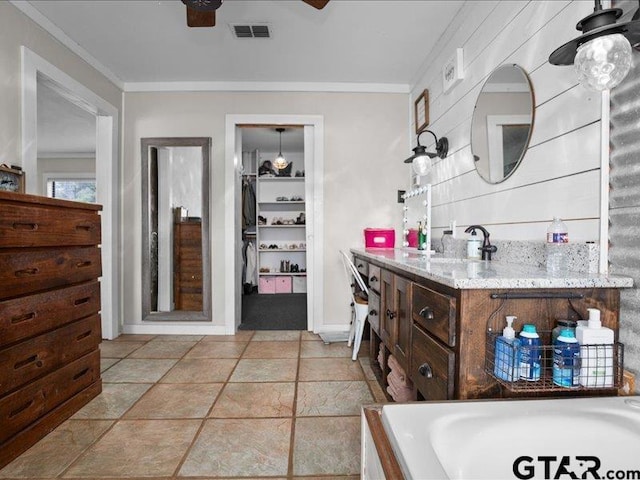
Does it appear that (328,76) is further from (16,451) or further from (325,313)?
(16,451)

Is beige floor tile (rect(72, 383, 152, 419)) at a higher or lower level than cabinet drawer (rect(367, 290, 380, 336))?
lower

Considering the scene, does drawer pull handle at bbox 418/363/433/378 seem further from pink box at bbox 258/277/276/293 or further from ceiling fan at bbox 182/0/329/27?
pink box at bbox 258/277/276/293

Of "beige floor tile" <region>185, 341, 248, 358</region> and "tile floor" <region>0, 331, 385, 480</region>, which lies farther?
"beige floor tile" <region>185, 341, 248, 358</region>

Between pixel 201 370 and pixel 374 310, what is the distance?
1322 mm

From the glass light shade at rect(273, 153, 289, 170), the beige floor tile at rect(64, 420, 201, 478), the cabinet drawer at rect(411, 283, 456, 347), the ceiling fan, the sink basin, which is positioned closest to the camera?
the sink basin

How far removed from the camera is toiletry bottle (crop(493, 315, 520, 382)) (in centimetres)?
97

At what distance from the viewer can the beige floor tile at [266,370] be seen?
238cm

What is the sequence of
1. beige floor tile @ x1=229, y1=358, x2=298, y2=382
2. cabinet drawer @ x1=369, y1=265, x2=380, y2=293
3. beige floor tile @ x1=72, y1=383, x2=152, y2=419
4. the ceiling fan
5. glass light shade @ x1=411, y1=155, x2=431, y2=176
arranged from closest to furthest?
1. the ceiling fan
2. beige floor tile @ x1=72, y1=383, x2=152, y2=419
3. cabinet drawer @ x1=369, y1=265, x2=380, y2=293
4. beige floor tile @ x1=229, y1=358, x2=298, y2=382
5. glass light shade @ x1=411, y1=155, x2=431, y2=176

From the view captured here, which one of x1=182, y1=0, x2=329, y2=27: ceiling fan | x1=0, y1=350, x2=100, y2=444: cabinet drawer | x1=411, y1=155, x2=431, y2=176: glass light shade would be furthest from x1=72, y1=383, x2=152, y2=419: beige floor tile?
x1=411, y1=155, x2=431, y2=176: glass light shade

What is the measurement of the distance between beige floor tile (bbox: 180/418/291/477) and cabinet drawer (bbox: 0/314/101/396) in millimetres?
838

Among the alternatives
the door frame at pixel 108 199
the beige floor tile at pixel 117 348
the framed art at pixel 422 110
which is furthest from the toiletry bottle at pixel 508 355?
the door frame at pixel 108 199

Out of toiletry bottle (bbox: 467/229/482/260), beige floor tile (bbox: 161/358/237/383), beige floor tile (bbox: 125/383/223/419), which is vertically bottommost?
beige floor tile (bbox: 161/358/237/383)

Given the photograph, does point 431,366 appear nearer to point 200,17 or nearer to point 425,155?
point 425,155

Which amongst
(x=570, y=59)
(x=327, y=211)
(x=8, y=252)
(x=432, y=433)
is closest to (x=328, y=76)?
(x=327, y=211)
